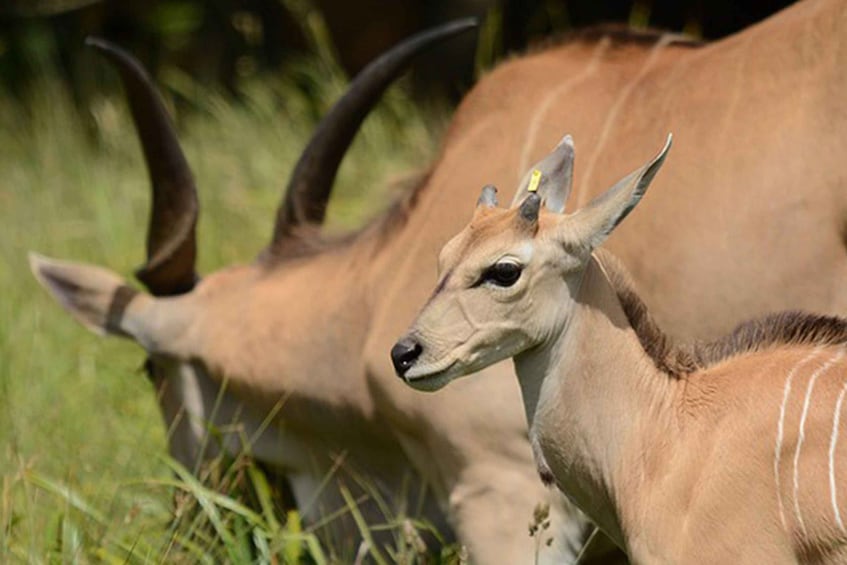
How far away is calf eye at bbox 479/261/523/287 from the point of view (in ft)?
9.56

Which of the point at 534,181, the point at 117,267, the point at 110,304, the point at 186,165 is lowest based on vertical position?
the point at 117,267

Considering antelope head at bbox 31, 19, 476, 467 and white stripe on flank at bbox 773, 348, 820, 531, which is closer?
white stripe on flank at bbox 773, 348, 820, 531

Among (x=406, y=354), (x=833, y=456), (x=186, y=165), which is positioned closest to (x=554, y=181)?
(x=406, y=354)

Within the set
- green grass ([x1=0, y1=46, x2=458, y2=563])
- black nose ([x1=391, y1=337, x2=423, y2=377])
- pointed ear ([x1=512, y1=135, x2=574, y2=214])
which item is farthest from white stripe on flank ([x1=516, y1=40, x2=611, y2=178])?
black nose ([x1=391, y1=337, x2=423, y2=377])

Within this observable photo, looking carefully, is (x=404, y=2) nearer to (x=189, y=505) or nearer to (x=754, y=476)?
(x=189, y=505)

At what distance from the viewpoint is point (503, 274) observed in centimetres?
292

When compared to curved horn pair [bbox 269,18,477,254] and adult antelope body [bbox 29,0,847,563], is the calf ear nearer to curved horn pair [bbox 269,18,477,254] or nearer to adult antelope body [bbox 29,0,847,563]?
adult antelope body [bbox 29,0,847,563]

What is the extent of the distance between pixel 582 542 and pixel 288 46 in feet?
20.7

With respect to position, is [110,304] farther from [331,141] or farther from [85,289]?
[331,141]

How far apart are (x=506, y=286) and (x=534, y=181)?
23 centimetres

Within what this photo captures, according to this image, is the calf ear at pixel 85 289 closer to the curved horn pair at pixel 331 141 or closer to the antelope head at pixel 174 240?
the antelope head at pixel 174 240

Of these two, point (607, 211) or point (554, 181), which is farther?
point (554, 181)

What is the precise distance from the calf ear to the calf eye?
6.15 feet

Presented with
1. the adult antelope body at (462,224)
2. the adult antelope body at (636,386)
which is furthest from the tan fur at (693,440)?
the adult antelope body at (462,224)
